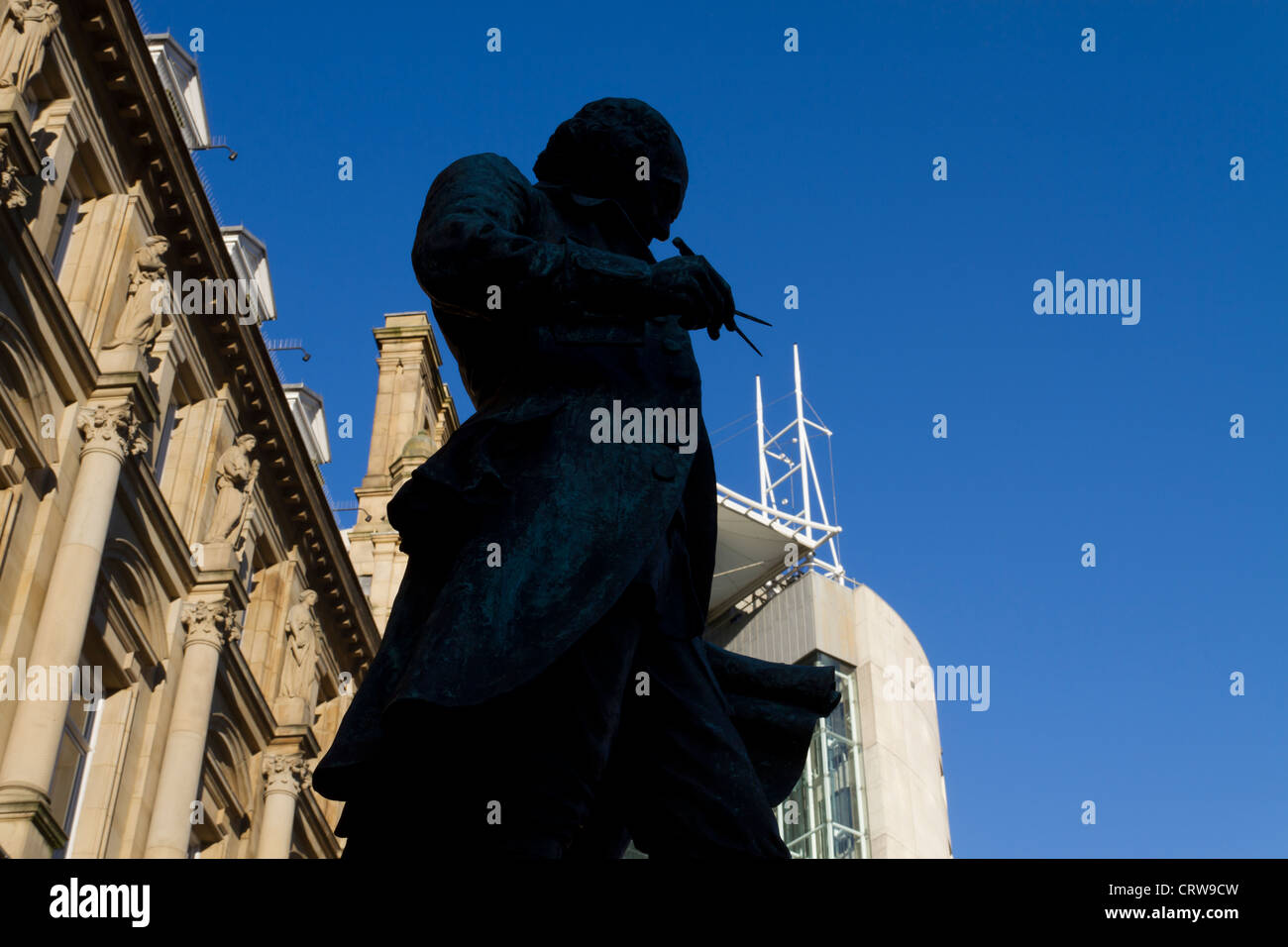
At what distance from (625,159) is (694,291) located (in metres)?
0.76

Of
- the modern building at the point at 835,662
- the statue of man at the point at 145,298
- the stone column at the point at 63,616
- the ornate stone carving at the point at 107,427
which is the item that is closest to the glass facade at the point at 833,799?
the modern building at the point at 835,662

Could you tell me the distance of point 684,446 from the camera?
4.15 metres

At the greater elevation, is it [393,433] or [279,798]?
[393,433]

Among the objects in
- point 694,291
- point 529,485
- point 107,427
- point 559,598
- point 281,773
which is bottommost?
point 559,598

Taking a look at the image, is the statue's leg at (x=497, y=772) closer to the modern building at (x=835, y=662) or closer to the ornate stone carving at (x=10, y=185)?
the ornate stone carving at (x=10, y=185)

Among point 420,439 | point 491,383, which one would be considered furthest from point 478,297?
point 420,439

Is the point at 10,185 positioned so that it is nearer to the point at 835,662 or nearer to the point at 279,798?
the point at 279,798

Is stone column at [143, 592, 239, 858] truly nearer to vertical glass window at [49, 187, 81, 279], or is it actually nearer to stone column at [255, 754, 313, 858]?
stone column at [255, 754, 313, 858]

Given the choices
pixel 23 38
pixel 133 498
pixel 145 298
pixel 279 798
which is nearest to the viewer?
pixel 23 38

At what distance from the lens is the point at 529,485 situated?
13.1ft

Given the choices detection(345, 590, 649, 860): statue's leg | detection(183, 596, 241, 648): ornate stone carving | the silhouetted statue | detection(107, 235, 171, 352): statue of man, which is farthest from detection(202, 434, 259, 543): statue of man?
detection(345, 590, 649, 860): statue's leg

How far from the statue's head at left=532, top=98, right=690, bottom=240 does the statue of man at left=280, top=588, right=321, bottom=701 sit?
87.1ft

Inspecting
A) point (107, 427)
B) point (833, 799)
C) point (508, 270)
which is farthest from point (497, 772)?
point (833, 799)
